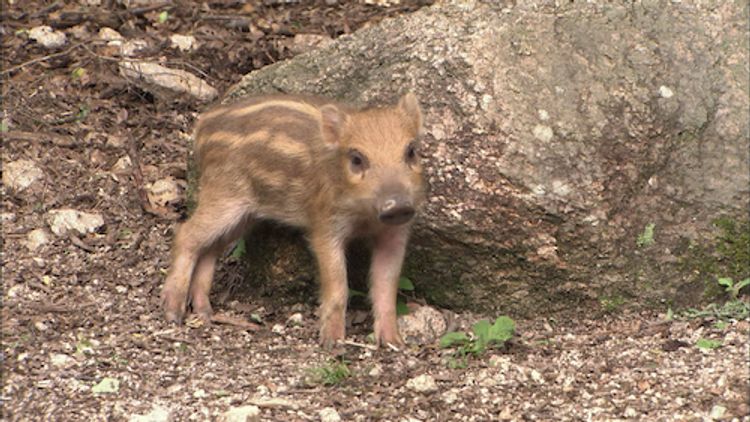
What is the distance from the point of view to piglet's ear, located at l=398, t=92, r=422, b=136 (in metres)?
5.92

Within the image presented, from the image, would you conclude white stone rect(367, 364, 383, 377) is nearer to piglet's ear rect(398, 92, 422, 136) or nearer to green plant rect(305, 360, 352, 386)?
green plant rect(305, 360, 352, 386)

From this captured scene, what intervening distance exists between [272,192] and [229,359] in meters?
1.14

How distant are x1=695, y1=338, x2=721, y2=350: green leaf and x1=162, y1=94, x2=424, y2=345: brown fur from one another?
4.99 ft

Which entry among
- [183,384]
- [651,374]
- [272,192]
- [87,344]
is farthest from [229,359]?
[651,374]

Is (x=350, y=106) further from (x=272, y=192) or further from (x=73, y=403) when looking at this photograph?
(x=73, y=403)

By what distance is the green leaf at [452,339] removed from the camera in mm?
5828

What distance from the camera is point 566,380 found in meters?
5.43

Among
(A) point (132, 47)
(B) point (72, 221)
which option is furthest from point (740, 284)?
(A) point (132, 47)

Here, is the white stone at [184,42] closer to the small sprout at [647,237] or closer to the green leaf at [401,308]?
the green leaf at [401,308]

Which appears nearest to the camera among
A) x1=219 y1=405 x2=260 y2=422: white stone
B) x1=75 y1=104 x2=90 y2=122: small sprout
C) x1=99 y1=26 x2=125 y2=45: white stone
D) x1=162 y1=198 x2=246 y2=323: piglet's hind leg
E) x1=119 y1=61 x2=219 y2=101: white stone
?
x1=219 y1=405 x2=260 y2=422: white stone

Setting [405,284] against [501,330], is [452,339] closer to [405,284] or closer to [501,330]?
[501,330]

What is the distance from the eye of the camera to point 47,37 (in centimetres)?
863

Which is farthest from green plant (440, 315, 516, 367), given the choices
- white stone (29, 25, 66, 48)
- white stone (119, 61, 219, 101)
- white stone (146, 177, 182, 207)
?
white stone (29, 25, 66, 48)

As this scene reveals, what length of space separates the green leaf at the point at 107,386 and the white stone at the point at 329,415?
38.2 inches
